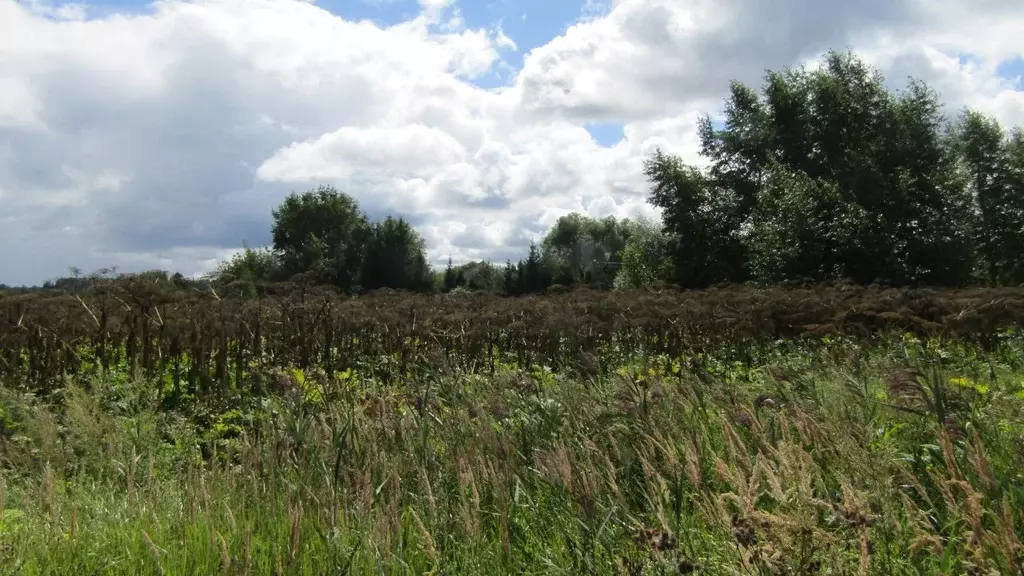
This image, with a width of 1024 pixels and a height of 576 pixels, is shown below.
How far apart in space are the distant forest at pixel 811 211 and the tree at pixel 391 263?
0.09 meters

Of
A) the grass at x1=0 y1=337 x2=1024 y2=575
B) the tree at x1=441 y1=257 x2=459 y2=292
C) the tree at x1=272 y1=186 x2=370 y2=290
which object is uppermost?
the tree at x1=272 y1=186 x2=370 y2=290

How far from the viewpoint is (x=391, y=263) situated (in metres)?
48.8

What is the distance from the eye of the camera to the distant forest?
2870 centimetres

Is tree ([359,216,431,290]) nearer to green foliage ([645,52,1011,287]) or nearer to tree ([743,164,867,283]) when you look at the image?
green foliage ([645,52,1011,287])

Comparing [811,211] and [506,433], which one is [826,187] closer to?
[811,211]

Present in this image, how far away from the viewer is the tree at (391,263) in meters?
48.0

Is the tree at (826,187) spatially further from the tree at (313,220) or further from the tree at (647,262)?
the tree at (313,220)

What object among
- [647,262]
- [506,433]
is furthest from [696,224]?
[506,433]

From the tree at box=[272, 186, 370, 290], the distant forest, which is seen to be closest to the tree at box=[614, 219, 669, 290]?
the distant forest

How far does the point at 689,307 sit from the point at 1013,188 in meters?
41.1

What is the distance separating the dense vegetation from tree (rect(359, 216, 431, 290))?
26.9 m

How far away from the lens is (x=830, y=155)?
3738 centimetres

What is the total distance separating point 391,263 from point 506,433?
147 feet

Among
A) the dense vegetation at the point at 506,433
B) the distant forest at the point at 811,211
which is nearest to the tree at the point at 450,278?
the distant forest at the point at 811,211
